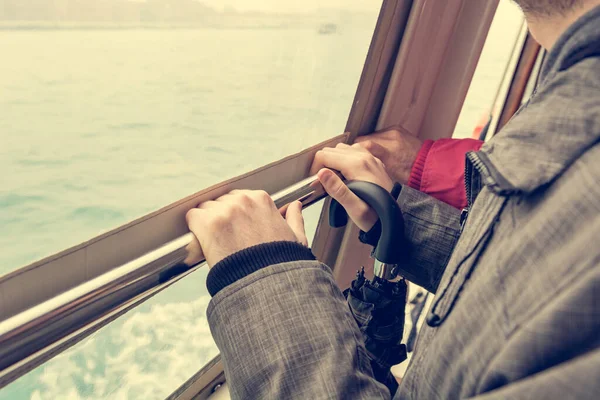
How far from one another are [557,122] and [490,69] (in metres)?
1.49

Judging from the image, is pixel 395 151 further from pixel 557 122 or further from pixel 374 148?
pixel 557 122

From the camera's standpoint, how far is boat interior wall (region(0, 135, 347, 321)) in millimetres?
590

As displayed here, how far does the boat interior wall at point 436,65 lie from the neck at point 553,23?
535mm

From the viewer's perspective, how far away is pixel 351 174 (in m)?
1.02

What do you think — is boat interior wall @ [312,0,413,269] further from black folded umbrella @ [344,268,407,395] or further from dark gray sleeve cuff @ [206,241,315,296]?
dark gray sleeve cuff @ [206,241,315,296]

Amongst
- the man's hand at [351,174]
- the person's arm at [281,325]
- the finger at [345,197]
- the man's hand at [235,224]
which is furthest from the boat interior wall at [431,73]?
the person's arm at [281,325]

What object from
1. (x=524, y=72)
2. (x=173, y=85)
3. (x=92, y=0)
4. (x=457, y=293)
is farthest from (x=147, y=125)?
(x=524, y=72)

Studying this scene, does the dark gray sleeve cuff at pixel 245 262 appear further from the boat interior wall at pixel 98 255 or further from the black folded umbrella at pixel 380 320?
the black folded umbrella at pixel 380 320

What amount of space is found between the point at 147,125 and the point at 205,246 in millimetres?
212

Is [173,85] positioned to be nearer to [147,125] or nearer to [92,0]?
[147,125]

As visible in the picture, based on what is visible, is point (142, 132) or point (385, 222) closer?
point (142, 132)

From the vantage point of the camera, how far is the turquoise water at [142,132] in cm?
60

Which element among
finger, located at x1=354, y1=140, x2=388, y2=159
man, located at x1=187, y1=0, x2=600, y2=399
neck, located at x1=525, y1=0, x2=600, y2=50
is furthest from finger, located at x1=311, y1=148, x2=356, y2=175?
neck, located at x1=525, y1=0, x2=600, y2=50

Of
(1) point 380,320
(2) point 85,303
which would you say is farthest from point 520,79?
(2) point 85,303
